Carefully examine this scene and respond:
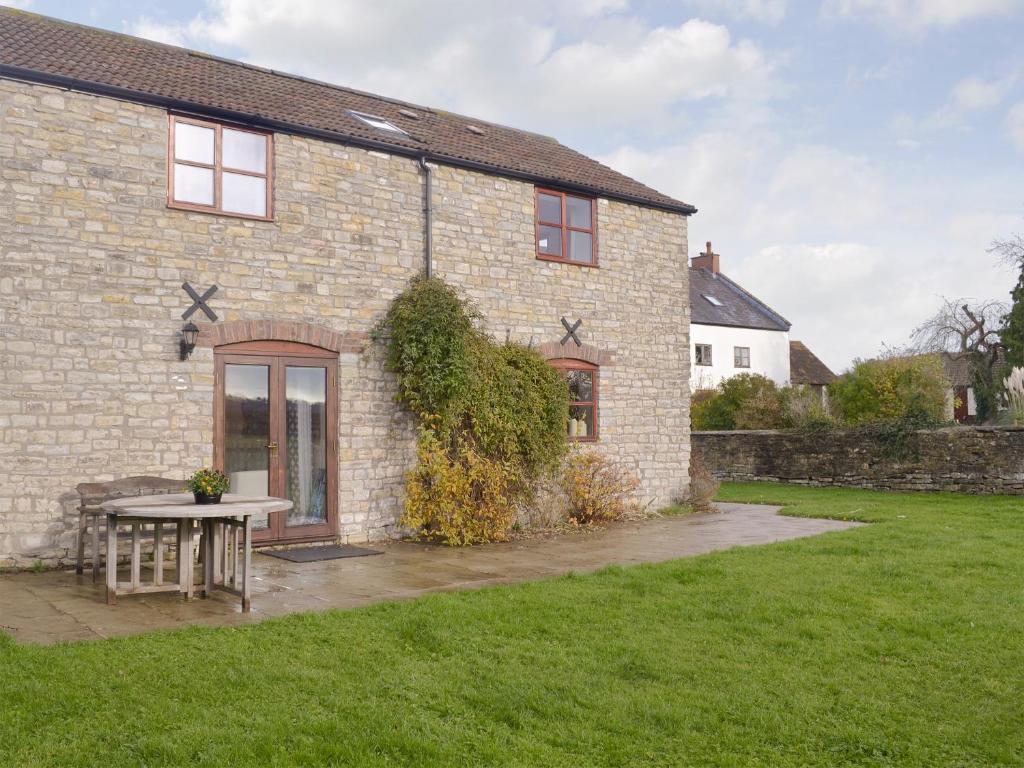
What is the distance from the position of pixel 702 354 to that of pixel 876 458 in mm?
15612

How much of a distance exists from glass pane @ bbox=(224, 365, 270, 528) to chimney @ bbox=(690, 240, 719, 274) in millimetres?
29863

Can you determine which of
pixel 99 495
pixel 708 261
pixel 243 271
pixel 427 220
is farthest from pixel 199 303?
pixel 708 261

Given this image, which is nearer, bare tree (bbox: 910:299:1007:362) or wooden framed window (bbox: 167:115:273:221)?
wooden framed window (bbox: 167:115:273:221)

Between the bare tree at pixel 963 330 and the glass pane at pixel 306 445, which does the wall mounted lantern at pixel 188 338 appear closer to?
the glass pane at pixel 306 445

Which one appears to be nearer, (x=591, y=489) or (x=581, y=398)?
(x=591, y=489)

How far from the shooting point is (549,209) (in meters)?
12.6

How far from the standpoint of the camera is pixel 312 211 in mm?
10203

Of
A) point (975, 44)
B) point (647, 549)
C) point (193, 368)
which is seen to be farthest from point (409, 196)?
point (975, 44)

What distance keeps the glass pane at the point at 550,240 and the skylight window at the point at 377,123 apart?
233 centimetres

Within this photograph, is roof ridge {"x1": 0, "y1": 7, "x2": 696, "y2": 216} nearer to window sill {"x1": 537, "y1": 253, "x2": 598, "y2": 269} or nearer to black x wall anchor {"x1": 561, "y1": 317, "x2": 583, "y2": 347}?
window sill {"x1": 537, "y1": 253, "x2": 598, "y2": 269}

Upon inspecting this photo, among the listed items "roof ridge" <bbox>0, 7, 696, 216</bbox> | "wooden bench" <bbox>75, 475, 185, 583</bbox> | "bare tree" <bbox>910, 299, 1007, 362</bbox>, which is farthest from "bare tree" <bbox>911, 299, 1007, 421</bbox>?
"wooden bench" <bbox>75, 475, 185, 583</bbox>

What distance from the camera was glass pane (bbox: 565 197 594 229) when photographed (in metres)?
12.8

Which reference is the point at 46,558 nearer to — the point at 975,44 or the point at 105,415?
the point at 105,415

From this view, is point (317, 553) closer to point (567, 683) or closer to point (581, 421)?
point (581, 421)
